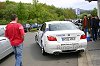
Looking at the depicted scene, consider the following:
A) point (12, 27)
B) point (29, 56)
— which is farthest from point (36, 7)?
point (12, 27)

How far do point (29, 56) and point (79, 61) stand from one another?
2652 mm

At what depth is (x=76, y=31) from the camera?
10.3m

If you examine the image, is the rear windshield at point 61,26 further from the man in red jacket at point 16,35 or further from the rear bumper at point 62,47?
the man in red jacket at point 16,35

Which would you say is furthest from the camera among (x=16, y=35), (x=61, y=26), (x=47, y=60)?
(x=61, y=26)

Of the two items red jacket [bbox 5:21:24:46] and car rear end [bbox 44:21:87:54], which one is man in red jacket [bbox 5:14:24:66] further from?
car rear end [bbox 44:21:87:54]

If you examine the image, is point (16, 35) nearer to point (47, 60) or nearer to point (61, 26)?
point (47, 60)

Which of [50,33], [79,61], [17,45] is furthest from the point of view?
[50,33]

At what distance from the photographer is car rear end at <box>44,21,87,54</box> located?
9.91 m

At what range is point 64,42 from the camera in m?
9.92

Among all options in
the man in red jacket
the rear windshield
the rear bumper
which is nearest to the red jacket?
the man in red jacket

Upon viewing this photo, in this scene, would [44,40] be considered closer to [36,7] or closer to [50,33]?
[50,33]

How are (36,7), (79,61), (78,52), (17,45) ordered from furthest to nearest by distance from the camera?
1. (36,7)
2. (78,52)
3. (79,61)
4. (17,45)

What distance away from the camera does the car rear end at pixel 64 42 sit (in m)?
9.91

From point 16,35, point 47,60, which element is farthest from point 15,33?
point 47,60
